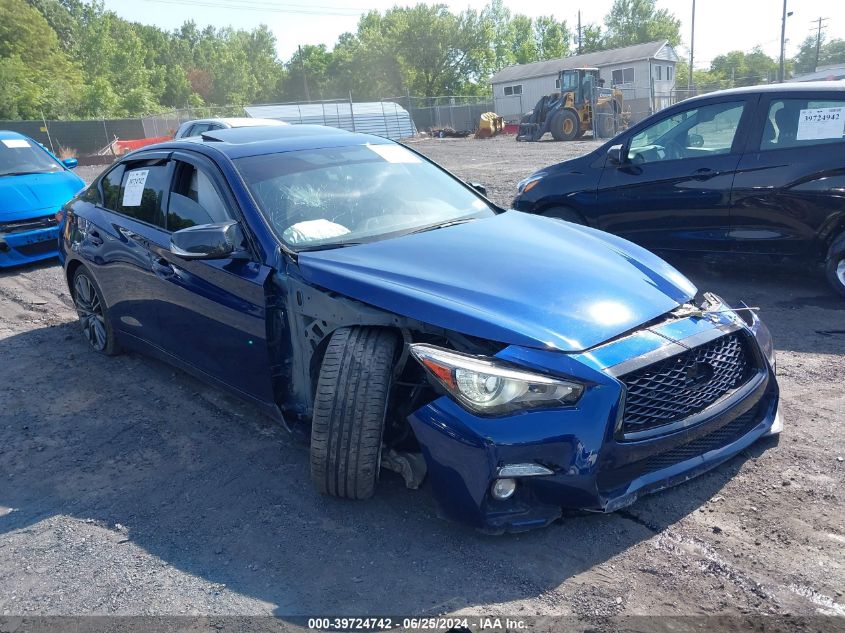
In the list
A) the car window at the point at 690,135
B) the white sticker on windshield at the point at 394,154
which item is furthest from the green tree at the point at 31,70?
the white sticker on windshield at the point at 394,154

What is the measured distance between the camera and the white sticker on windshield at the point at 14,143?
9727 millimetres

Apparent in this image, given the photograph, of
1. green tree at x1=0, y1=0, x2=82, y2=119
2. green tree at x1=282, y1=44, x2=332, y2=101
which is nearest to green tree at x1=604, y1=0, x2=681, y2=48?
green tree at x1=282, y1=44, x2=332, y2=101

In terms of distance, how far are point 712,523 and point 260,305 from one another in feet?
7.61

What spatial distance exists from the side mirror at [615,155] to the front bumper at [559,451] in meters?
4.13

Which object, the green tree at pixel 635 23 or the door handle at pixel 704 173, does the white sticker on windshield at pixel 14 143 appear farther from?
the green tree at pixel 635 23

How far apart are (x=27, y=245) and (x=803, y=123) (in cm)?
853

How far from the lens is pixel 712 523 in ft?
9.66

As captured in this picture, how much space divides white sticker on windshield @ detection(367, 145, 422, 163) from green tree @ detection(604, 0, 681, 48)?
287 feet

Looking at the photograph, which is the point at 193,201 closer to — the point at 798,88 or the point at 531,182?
the point at 531,182

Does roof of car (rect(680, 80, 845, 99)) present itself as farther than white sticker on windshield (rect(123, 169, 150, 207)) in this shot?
Yes

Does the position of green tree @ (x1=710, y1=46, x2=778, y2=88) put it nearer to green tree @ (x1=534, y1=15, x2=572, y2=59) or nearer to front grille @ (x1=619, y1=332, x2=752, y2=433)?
green tree @ (x1=534, y1=15, x2=572, y2=59)

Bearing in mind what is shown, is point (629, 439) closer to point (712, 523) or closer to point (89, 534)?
point (712, 523)

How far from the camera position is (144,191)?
15.6ft

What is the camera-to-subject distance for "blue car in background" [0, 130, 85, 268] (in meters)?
8.54
